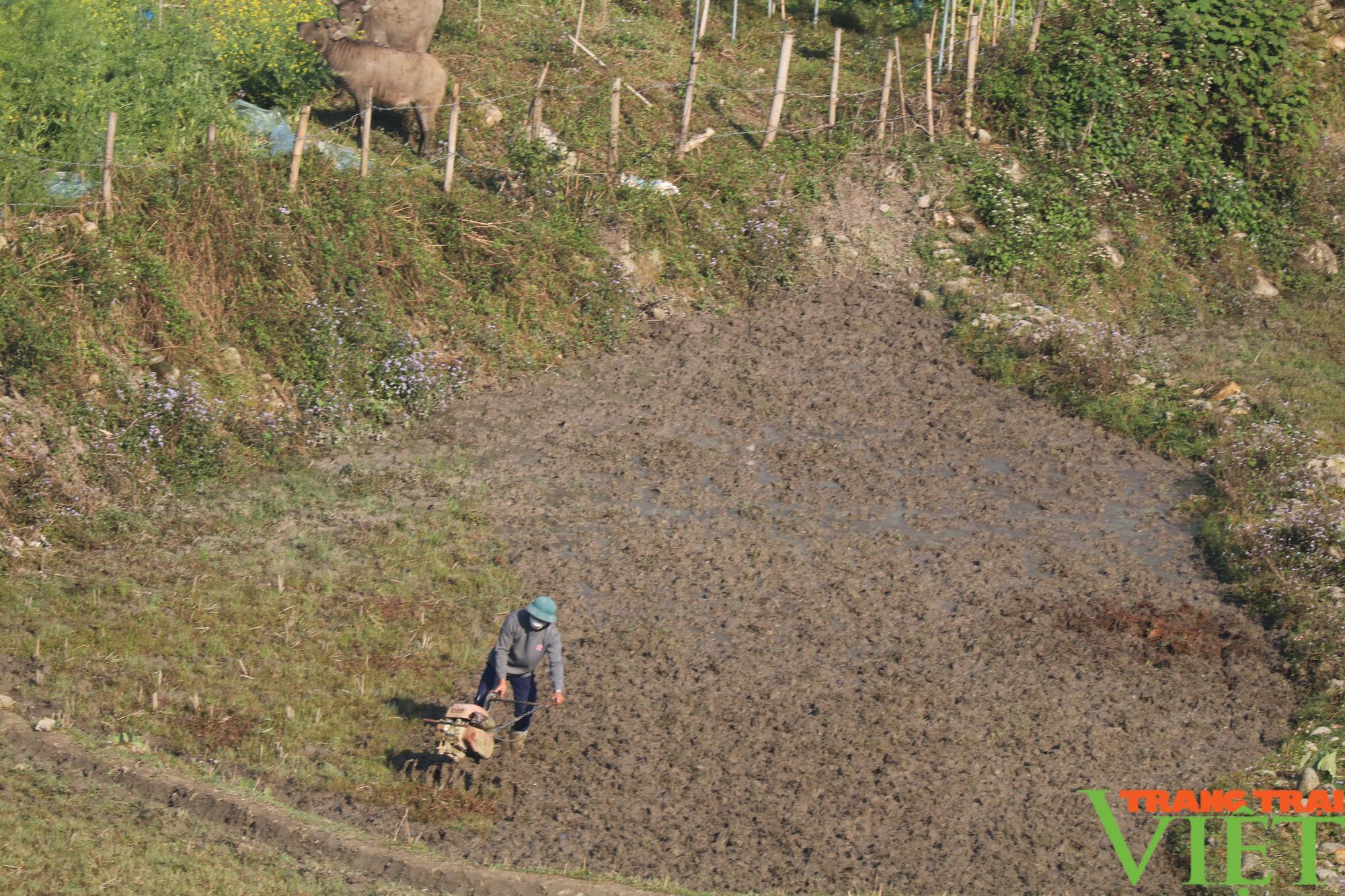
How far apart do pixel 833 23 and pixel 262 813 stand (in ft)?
62.5

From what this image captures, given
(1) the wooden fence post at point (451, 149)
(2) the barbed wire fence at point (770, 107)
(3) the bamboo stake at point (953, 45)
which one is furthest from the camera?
(3) the bamboo stake at point (953, 45)

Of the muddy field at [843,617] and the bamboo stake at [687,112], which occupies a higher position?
the bamboo stake at [687,112]

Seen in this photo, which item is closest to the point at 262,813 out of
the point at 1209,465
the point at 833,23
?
the point at 1209,465

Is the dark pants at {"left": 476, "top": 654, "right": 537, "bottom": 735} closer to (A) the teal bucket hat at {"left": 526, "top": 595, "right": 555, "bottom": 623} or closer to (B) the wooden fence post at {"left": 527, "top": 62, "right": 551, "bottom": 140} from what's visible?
(A) the teal bucket hat at {"left": 526, "top": 595, "right": 555, "bottom": 623}

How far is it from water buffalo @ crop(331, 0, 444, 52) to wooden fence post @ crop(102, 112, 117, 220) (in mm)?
4253

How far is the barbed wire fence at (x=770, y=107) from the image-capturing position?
18.2 m

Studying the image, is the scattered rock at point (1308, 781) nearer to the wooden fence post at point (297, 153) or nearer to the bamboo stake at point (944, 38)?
the wooden fence post at point (297, 153)

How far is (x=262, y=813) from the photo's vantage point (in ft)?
29.7

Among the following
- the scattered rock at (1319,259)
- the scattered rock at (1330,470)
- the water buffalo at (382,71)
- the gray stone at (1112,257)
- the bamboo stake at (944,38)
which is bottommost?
the scattered rock at (1330,470)

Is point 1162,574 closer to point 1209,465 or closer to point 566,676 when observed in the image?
point 1209,465

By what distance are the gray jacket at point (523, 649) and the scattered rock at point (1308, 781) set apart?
5389mm

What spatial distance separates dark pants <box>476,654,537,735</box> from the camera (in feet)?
33.6

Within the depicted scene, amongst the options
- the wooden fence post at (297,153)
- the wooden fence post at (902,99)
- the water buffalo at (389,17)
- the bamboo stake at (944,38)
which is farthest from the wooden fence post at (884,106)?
the wooden fence post at (297,153)

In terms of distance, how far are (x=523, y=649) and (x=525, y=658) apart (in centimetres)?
7
